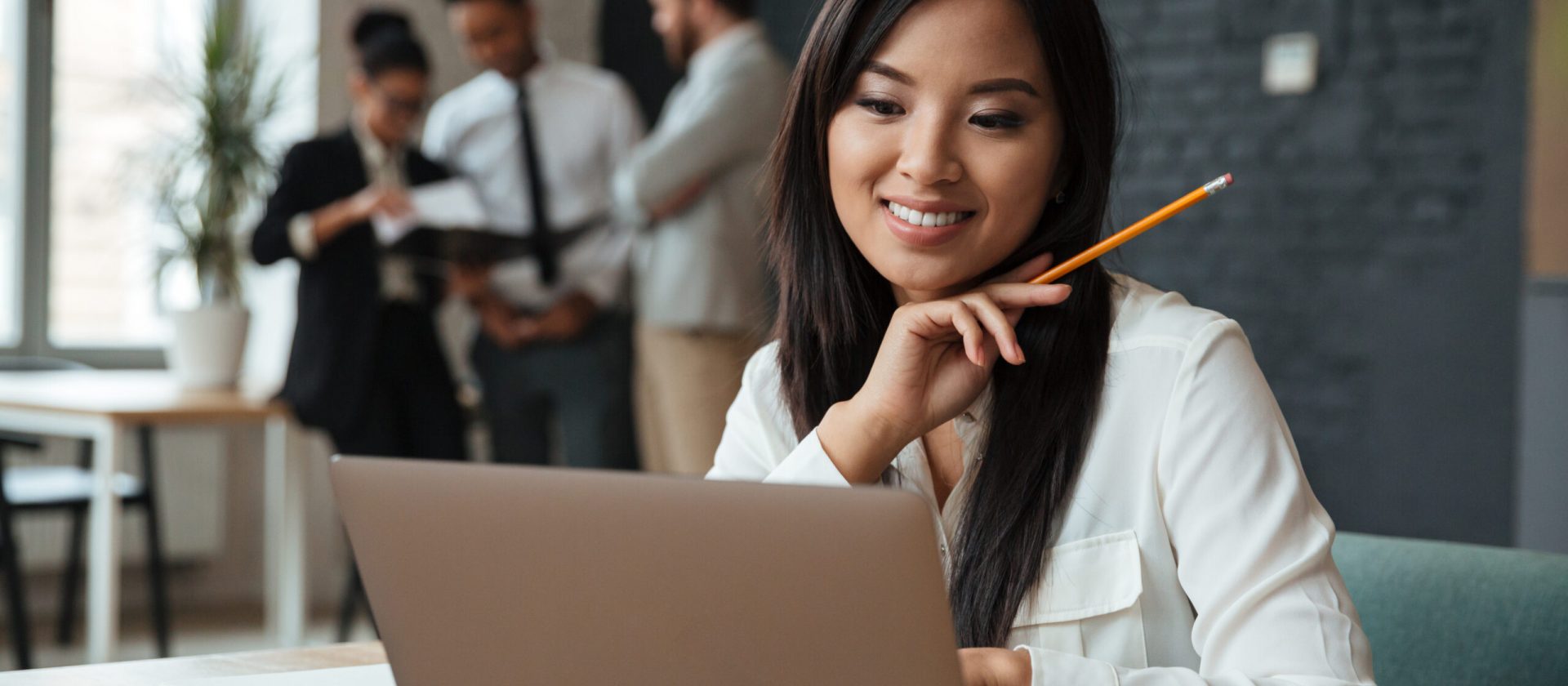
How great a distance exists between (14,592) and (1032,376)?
2959 mm

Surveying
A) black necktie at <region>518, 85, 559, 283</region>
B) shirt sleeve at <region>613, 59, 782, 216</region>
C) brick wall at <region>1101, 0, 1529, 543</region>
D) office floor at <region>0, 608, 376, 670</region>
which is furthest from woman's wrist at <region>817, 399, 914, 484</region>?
brick wall at <region>1101, 0, 1529, 543</region>

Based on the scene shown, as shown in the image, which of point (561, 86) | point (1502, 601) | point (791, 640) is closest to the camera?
point (791, 640)

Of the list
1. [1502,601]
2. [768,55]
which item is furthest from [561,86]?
[1502,601]

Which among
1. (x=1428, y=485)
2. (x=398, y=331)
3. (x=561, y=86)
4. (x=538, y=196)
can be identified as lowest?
(x=1428, y=485)

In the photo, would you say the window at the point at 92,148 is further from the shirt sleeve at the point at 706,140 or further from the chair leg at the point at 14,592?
the shirt sleeve at the point at 706,140

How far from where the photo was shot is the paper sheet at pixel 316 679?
0.90 metres

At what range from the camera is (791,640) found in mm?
605

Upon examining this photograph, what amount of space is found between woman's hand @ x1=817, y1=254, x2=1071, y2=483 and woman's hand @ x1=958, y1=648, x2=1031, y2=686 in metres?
0.26

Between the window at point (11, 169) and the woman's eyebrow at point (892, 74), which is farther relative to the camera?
the window at point (11, 169)

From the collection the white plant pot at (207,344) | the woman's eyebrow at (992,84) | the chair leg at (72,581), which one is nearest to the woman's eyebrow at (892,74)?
the woman's eyebrow at (992,84)

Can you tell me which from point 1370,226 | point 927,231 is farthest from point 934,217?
point 1370,226

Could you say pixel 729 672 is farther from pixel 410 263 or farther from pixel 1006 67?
pixel 410 263

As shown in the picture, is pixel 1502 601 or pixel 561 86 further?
pixel 561 86

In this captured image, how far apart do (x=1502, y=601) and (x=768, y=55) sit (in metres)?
2.63
